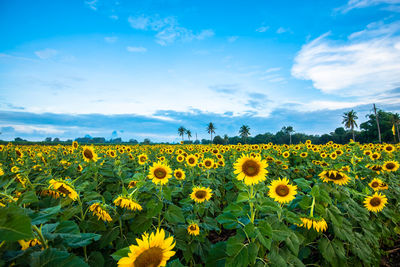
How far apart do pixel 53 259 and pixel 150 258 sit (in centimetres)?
57

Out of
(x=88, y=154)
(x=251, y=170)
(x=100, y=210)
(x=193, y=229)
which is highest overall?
(x=88, y=154)

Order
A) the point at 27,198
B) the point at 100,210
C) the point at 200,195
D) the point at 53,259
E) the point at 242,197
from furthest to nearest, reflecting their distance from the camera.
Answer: the point at 200,195 → the point at 242,197 → the point at 100,210 → the point at 27,198 → the point at 53,259

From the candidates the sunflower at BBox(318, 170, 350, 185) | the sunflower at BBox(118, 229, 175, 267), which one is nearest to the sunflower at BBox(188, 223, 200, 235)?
the sunflower at BBox(118, 229, 175, 267)

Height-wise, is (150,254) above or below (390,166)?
below

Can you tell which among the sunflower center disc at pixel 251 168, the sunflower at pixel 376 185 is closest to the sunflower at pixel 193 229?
the sunflower center disc at pixel 251 168

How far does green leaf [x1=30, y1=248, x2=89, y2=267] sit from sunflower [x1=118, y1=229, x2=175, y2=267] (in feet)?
1.23

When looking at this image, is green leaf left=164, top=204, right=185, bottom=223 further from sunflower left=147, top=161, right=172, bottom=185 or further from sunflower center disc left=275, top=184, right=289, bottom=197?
sunflower center disc left=275, top=184, right=289, bottom=197

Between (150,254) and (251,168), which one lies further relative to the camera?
(251,168)

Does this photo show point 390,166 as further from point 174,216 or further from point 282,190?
point 174,216

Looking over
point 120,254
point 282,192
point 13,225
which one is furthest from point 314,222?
point 13,225

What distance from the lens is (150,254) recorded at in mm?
1383

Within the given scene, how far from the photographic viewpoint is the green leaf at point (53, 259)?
102cm

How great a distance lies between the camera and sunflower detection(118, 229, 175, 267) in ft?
4.44

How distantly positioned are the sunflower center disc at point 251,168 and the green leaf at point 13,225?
2.59 m
